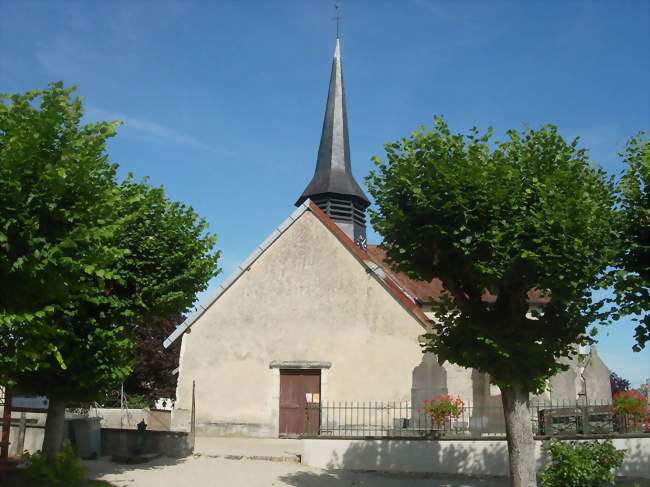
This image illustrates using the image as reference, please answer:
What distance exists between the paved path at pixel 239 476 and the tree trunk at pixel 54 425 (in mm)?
1166

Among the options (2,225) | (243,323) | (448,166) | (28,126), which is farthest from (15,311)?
(243,323)

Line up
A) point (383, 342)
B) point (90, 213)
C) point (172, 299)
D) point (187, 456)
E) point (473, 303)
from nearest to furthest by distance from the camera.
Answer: point (90, 213)
point (473, 303)
point (172, 299)
point (187, 456)
point (383, 342)

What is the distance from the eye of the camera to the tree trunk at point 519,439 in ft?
32.2

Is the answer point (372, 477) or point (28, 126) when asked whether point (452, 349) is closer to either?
point (372, 477)

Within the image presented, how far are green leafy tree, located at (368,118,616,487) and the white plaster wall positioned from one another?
873 cm

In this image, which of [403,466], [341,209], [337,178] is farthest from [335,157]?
[403,466]

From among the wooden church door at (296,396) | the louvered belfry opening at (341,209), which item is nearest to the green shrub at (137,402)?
the wooden church door at (296,396)

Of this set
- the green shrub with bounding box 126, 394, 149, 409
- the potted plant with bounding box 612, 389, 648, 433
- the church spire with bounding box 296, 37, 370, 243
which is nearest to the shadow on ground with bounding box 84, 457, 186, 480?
the potted plant with bounding box 612, 389, 648, 433

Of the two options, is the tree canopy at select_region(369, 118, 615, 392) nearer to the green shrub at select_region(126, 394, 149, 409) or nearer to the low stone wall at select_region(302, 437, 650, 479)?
the low stone wall at select_region(302, 437, 650, 479)

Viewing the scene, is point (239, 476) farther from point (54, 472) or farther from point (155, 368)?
point (155, 368)

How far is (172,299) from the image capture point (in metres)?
12.9

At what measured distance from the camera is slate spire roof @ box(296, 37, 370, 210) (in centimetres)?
2978

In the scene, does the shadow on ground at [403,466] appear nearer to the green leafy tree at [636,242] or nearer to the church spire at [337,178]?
the green leafy tree at [636,242]

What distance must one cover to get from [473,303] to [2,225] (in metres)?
7.22
